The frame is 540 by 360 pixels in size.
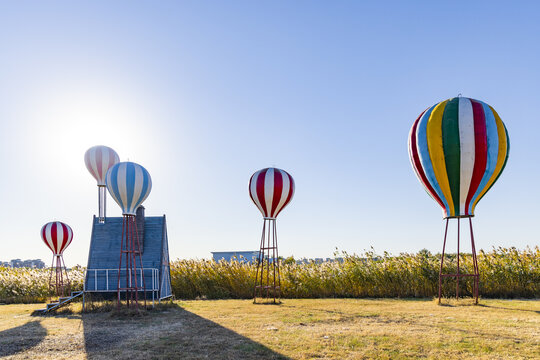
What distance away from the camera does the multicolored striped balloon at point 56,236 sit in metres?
19.4

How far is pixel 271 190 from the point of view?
1520cm

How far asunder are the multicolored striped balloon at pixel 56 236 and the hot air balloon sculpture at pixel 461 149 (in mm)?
→ 16627

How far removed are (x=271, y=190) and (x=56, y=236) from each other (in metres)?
11.4

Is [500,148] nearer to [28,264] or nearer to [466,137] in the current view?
[466,137]

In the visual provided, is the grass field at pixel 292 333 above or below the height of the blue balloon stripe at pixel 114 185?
below

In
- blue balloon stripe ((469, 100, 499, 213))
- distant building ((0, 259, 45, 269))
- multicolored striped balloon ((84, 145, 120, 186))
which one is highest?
multicolored striped balloon ((84, 145, 120, 186))

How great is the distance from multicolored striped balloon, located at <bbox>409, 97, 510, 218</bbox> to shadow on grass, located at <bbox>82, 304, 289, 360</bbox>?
303 inches

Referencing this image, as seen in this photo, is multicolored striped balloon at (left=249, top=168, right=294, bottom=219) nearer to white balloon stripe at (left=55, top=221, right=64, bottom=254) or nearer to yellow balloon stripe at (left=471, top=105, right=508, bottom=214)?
yellow balloon stripe at (left=471, top=105, right=508, bottom=214)

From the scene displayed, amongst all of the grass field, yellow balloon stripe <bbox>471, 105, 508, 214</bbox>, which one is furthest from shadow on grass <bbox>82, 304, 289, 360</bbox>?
yellow balloon stripe <bbox>471, 105, 508, 214</bbox>

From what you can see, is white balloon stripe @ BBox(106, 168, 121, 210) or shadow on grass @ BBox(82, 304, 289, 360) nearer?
shadow on grass @ BBox(82, 304, 289, 360)

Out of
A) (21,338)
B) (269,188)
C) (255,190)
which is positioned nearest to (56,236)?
(255,190)

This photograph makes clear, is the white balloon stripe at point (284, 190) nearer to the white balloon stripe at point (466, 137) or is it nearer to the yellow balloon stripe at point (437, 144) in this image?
the yellow balloon stripe at point (437, 144)

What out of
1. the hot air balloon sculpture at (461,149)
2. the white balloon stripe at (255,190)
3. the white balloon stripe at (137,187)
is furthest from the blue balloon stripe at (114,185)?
the hot air balloon sculpture at (461,149)

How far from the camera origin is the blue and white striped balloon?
1258 cm
